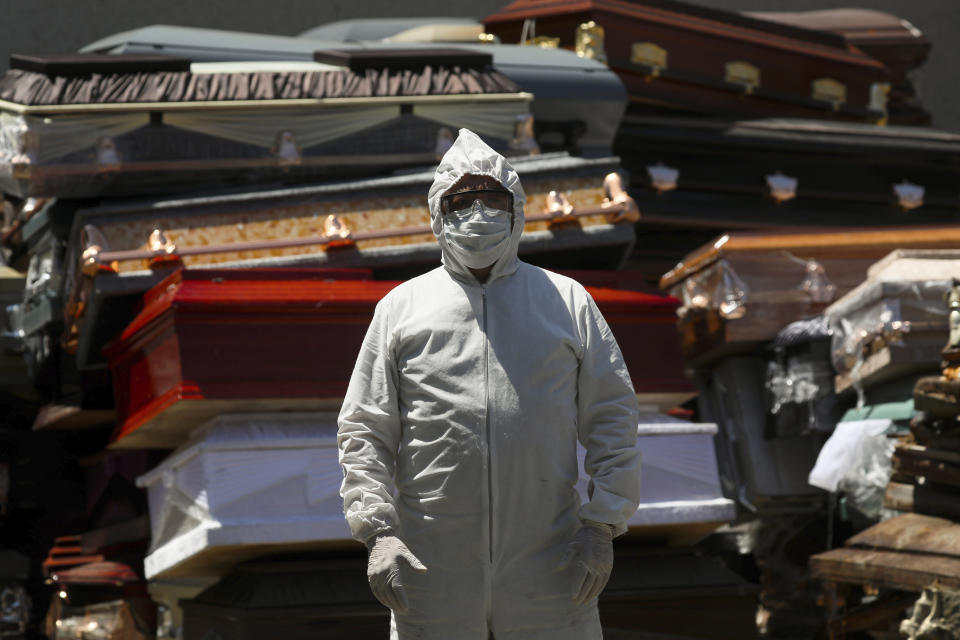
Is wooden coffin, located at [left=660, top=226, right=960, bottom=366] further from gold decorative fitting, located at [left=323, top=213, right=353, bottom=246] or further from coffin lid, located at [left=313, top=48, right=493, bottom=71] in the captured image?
gold decorative fitting, located at [left=323, top=213, right=353, bottom=246]

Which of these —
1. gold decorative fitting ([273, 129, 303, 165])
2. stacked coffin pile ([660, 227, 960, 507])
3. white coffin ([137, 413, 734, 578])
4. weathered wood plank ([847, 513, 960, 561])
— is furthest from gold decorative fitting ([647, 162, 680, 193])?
weathered wood plank ([847, 513, 960, 561])

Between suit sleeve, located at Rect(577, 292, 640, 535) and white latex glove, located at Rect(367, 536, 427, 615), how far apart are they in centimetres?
43

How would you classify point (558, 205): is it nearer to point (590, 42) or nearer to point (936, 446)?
point (936, 446)

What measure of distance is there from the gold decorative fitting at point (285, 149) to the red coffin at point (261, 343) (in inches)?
32.8

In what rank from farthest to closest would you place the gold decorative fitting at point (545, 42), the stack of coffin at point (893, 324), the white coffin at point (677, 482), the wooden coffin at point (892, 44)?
1. the wooden coffin at point (892, 44)
2. the gold decorative fitting at point (545, 42)
3. the stack of coffin at point (893, 324)
4. the white coffin at point (677, 482)

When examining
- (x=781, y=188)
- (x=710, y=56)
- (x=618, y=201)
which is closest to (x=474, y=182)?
(x=618, y=201)

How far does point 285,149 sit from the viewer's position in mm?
6996

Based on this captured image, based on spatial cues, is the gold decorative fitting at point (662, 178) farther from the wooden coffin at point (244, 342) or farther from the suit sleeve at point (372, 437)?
the suit sleeve at point (372, 437)

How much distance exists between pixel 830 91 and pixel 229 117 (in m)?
4.36

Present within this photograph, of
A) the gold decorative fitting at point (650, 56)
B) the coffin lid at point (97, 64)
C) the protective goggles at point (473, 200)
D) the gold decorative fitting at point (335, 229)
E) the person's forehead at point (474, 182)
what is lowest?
the gold decorative fitting at point (335, 229)

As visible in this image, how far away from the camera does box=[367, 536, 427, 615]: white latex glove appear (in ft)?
11.8

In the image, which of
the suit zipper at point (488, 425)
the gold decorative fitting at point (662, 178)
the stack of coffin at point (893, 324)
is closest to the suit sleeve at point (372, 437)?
the suit zipper at point (488, 425)

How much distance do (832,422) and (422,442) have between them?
3779mm

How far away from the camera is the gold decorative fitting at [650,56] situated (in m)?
9.04
